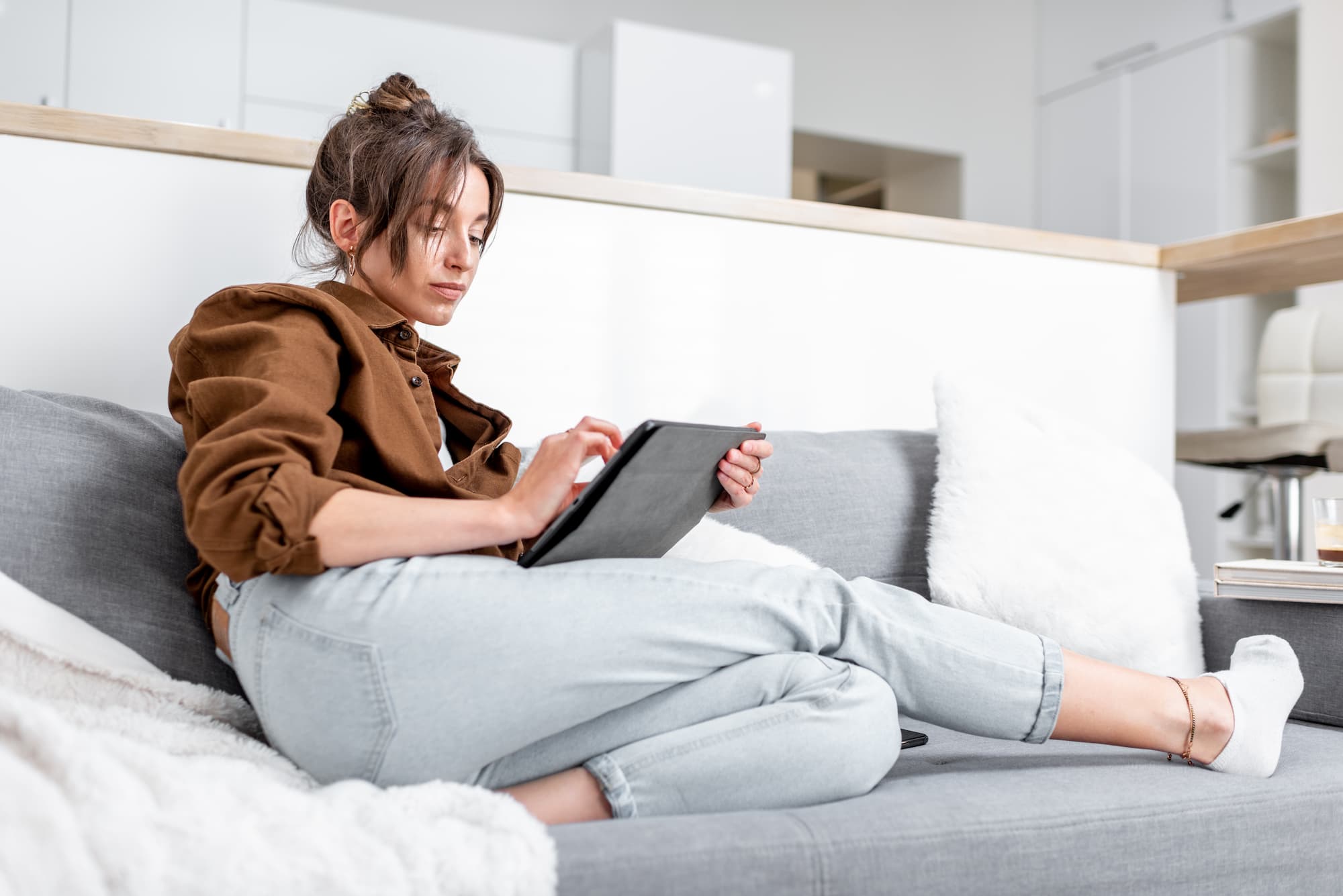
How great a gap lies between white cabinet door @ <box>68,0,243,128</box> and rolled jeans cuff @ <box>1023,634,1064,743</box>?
314 cm

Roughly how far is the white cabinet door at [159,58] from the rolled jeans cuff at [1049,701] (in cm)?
314

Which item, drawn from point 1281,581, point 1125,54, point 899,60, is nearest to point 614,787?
point 1281,581

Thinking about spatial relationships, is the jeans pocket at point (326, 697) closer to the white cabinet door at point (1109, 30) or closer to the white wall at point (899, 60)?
the white wall at point (899, 60)

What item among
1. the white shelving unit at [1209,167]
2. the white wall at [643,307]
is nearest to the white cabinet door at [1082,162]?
the white shelving unit at [1209,167]

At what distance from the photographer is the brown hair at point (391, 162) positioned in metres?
1.23

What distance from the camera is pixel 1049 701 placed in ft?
3.37

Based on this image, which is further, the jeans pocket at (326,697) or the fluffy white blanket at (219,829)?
the jeans pocket at (326,697)

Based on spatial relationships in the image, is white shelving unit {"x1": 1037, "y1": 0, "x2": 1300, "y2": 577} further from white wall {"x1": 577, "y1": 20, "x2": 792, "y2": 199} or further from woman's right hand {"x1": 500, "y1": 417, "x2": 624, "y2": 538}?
woman's right hand {"x1": 500, "y1": 417, "x2": 624, "y2": 538}

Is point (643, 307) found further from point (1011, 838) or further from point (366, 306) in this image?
point (1011, 838)

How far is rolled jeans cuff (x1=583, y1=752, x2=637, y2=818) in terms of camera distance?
925mm

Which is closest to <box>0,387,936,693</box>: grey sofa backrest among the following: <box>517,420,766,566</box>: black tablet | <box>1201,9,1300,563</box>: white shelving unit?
<box>517,420,766,566</box>: black tablet

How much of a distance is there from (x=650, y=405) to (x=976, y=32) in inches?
164

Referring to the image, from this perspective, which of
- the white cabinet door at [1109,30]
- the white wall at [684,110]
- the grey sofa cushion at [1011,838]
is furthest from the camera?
the white cabinet door at [1109,30]

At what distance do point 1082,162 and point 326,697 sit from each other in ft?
16.0
